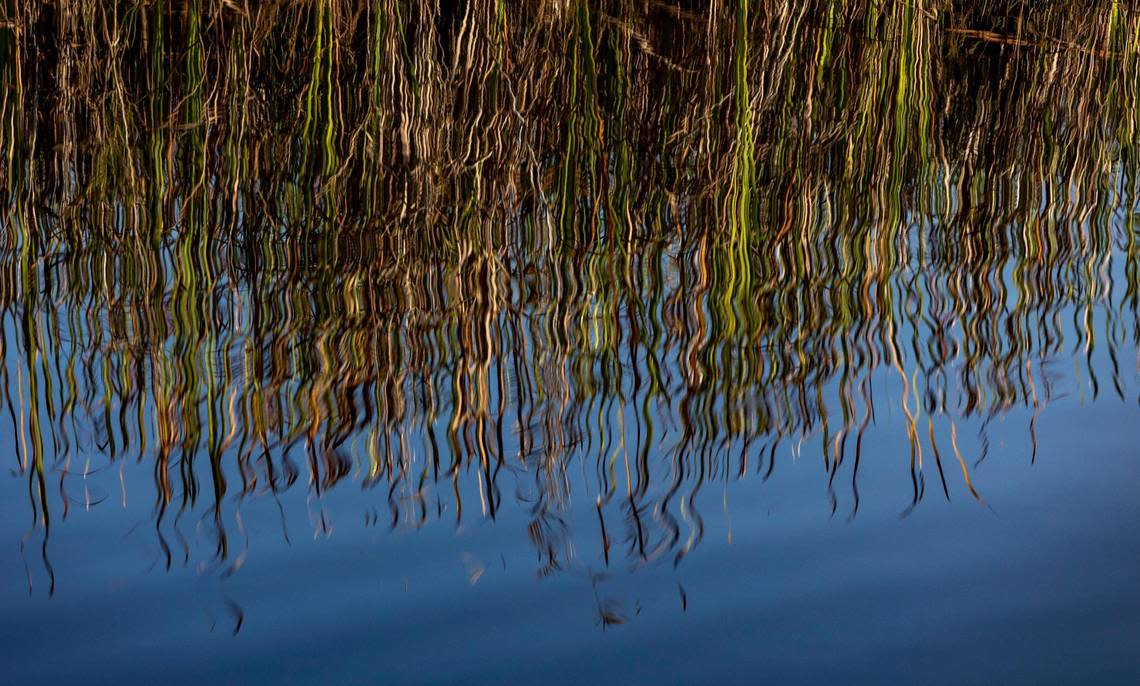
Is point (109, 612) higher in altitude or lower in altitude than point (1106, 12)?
lower

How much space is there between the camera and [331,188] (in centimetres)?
203

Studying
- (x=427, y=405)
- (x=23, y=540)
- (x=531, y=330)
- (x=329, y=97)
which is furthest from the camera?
(x=329, y=97)

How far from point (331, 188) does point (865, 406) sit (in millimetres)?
920

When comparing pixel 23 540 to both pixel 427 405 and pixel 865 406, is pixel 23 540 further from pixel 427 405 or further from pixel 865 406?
pixel 865 406

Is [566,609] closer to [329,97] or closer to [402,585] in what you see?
[402,585]

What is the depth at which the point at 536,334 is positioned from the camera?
1571 mm

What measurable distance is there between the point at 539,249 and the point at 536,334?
0.92 ft

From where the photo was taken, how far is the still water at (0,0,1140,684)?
1089mm

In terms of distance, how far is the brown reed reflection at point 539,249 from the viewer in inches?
52.6

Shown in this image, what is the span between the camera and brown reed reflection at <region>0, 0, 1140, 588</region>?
134cm

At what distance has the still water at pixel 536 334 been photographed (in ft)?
3.57

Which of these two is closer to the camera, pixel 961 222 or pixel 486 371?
pixel 486 371

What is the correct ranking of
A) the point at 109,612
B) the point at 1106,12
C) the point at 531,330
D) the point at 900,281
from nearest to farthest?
the point at 109,612, the point at 531,330, the point at 900,281, the point at 1106,12

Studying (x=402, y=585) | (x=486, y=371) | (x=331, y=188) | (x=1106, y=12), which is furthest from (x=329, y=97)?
(x=1106, y=12)
